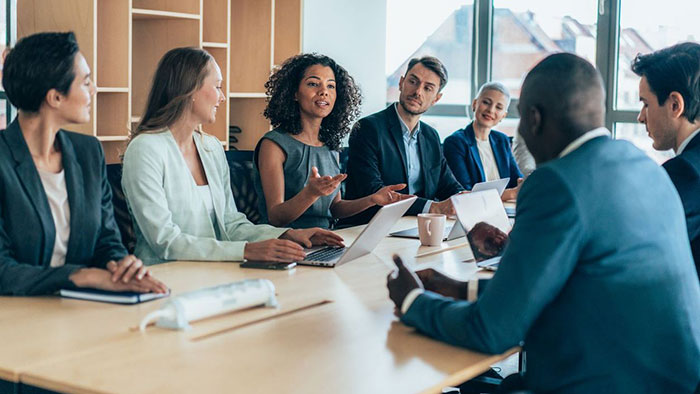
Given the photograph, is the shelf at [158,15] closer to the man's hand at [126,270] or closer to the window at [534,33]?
the window at [534,33]

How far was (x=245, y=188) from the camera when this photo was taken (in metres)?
3.31

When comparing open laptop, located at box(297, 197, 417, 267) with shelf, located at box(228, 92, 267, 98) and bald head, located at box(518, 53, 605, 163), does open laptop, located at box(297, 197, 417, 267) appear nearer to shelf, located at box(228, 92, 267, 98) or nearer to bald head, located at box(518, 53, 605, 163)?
bald head, located at box(518, 53, 605, 163)

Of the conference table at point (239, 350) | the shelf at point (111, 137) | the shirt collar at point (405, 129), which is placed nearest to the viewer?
the conference table at point (239, 350)

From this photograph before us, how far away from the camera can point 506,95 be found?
491 cm

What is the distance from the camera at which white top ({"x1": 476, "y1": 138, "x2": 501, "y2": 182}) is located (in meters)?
4.80

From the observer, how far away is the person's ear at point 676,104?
8.16 feet

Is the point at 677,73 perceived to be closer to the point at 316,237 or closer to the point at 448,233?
the point at 448,233

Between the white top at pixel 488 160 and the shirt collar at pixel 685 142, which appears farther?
the white top at pixel 488 160

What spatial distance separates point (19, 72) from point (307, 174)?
1.51m

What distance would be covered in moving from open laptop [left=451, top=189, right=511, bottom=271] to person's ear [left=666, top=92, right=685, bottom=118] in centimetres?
62

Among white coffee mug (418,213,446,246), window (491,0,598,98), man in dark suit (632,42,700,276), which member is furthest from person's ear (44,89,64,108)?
window (491,0,598,98)

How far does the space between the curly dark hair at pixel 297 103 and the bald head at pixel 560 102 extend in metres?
1.91

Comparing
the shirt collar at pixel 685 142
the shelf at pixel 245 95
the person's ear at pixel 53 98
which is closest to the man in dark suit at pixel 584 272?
the shirt collar at pixel 685 142

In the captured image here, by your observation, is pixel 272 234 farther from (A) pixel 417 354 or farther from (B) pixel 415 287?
(A) pixel 417 354
